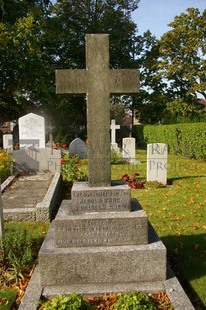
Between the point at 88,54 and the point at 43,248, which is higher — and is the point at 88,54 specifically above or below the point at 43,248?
above

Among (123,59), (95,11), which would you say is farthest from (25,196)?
(95,11)

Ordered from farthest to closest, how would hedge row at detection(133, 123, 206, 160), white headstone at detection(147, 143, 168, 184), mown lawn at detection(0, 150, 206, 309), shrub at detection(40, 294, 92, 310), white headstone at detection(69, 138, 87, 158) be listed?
white headstone at detection(69, 138, 87, 158), hedge row at detection(133, 123, 206, 160), white headstone at detection(147, 143, 168, 184), mown lawn at detection(0, 150, 206, 309), shrub at detection(40, 294, 92, 310)

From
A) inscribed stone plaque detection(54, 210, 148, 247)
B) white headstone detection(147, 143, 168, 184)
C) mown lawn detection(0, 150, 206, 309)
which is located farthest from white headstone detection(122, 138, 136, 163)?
inscribed stone plaque detection(54, 210, 148, 247)

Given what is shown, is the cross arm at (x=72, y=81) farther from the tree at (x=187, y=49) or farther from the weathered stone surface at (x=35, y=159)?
the tree at (x=187, y=49)

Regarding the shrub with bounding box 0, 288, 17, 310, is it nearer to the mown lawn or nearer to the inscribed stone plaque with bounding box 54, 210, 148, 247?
the mown lawn

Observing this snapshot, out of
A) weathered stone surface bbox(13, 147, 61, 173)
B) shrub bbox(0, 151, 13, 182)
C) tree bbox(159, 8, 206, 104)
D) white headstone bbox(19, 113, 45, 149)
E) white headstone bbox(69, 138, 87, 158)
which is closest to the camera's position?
shrub bbox(0, 151, 13, 182)

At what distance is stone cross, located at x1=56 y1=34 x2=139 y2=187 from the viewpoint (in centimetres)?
379

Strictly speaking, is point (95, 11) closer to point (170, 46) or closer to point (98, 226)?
point (170, 46)

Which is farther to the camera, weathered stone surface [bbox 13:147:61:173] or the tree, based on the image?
the tree

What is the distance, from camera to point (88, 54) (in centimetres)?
378

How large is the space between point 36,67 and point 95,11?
12724mm

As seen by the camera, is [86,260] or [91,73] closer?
[86,260]

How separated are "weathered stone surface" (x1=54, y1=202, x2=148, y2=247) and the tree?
81.3 ft

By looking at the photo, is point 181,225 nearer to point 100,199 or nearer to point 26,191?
point 100,199
